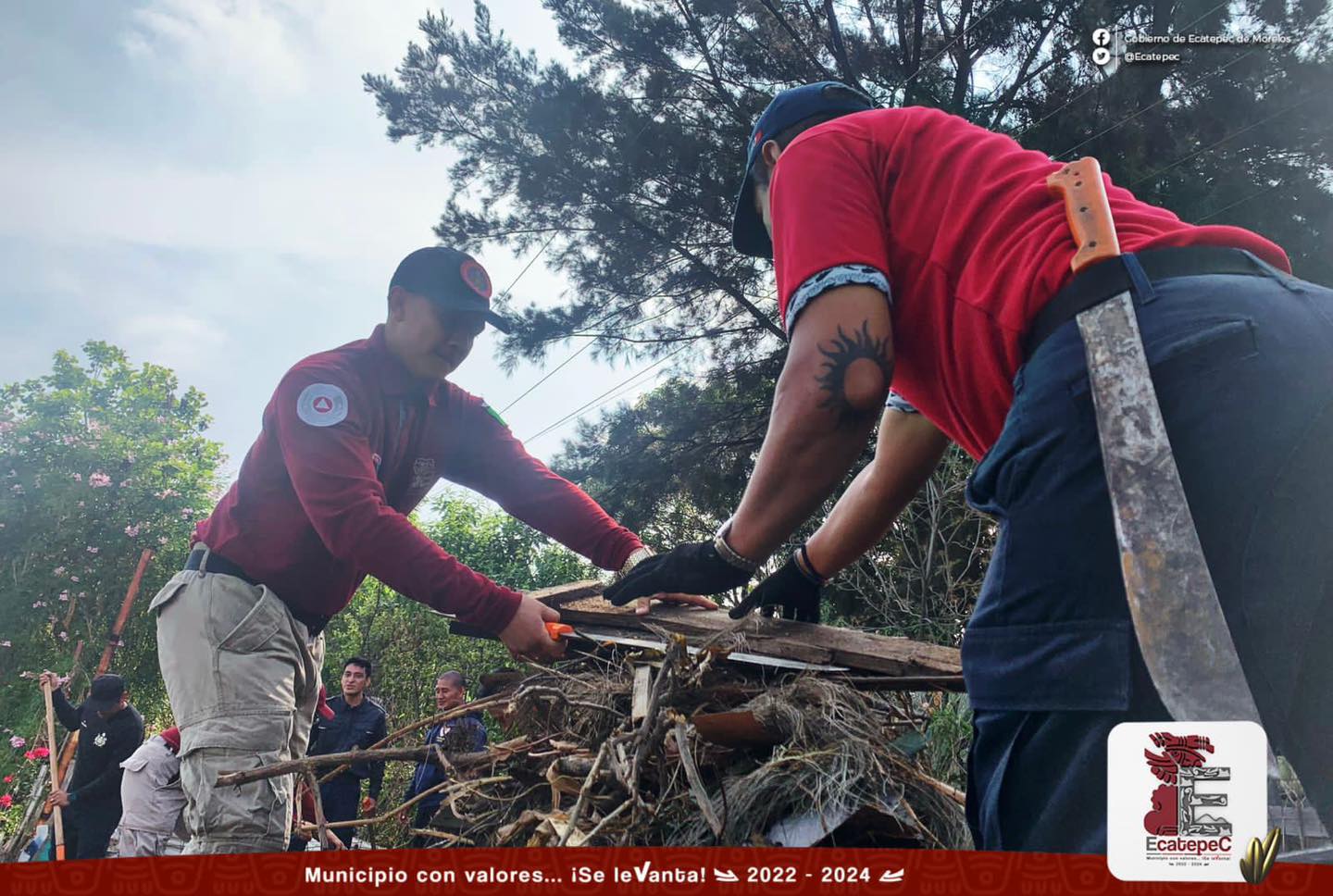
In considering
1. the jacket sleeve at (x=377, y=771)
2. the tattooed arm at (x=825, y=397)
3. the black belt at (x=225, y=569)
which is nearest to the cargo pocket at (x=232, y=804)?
the jacket sleeve at (x=377, y=771)

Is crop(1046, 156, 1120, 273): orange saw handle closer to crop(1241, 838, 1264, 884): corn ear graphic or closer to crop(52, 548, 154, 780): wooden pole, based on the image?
crop(1241, 838, 1264, 884): corn ear graphic

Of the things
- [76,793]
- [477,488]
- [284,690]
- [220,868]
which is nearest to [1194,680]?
[220,868]

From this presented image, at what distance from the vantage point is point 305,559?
189 cm

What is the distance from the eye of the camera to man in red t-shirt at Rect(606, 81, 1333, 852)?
0.66 metres

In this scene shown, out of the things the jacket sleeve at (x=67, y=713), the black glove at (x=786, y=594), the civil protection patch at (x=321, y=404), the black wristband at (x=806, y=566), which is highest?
the civil protection patch at (x=321, y=404)

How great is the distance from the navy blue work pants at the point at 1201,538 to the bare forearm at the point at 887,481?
48cm

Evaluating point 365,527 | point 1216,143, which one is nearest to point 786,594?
point 365,527

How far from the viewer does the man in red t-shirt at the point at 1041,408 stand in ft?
2.18

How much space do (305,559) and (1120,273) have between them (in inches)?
67.9

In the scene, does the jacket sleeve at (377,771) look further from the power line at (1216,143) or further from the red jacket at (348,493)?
the power line at (1216,143)

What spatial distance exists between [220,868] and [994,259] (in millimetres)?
1426

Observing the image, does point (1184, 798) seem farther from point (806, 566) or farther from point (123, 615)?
point (123, 615)

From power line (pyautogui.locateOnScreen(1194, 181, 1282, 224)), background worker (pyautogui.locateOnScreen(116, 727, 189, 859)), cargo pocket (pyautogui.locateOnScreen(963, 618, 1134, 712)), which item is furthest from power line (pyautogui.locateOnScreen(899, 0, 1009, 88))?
background worker (pyautogui.locateOnScreen(116, 727, 189, 859))

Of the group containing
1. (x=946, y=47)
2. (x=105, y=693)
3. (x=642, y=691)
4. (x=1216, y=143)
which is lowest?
(x=642, y=691)
